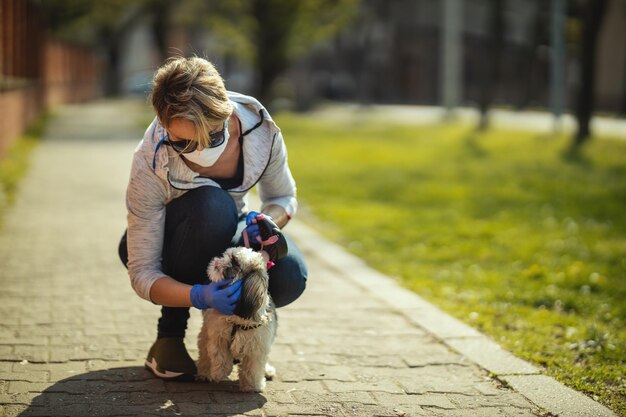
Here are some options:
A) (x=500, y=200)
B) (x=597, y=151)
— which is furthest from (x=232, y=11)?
(x=500, y=200)

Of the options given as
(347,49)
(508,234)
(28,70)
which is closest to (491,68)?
(28,70)

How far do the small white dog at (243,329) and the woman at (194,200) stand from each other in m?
0.07

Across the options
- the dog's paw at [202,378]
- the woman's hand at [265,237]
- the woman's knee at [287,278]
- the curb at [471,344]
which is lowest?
the curb at [471,344]

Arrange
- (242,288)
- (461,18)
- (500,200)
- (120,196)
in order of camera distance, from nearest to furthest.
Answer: (242,288) → (120,196) → (500,200) → (461,18)

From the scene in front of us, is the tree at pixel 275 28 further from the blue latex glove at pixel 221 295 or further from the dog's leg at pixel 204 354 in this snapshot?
the blue latex glove at pixel 221 295

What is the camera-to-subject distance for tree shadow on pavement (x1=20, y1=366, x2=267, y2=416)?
3.83 metres

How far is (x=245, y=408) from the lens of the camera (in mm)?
3922

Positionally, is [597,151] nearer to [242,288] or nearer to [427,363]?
[427,363]

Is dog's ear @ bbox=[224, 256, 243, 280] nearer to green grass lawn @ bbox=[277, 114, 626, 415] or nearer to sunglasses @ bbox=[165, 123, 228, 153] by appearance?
sunglasses @ bbox=[165, 123, 228, 153]

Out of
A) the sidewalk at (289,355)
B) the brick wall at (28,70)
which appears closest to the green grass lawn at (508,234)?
the sidewalk at (289,355)

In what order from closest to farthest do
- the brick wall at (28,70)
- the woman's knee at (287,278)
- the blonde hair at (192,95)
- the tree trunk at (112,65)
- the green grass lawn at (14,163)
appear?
1. the blonde hair at (192,95)
2. the woman's knee at (287,278)
3. the green grass lawn at (14,163)
4. the brick wall at (28,70)
5. the tree trunk at (112,65)

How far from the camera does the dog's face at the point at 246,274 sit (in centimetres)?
370

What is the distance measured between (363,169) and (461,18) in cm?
4287

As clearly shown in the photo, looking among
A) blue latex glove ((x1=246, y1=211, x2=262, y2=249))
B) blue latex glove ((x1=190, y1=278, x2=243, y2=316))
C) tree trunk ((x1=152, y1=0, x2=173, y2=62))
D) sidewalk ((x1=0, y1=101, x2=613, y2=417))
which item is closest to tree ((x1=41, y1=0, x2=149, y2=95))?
tree trunk ((x1=152, y1=0, x2=173, y2=62))
